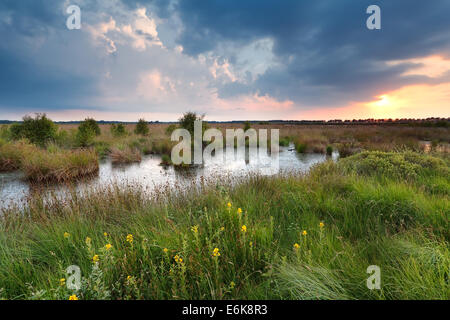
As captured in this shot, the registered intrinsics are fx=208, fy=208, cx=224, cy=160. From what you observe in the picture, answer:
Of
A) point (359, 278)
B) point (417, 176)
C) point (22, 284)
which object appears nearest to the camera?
point (359, 278)

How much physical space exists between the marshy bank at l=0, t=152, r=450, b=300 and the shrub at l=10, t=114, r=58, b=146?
559 inches

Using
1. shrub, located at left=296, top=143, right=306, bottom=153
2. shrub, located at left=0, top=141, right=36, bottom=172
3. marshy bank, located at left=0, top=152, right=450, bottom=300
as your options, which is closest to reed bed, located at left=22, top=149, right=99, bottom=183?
shrub, located at left=0, top=141, right=36, bottom=172

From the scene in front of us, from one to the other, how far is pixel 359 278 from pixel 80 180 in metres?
11.0

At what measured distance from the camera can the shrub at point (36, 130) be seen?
49.7ft

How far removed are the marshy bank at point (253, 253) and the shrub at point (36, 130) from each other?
1419cm

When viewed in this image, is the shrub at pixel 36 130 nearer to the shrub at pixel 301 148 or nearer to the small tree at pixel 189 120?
the small tree at pixel 189 120

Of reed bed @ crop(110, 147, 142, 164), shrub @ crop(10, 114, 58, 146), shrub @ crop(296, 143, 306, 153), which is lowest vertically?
reed bed @ crop(110, 147, 142, 164)

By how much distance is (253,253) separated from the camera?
8.02 feet

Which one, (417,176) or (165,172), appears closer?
(417,176)

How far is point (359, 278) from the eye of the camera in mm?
2006

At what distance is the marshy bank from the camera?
1933mm

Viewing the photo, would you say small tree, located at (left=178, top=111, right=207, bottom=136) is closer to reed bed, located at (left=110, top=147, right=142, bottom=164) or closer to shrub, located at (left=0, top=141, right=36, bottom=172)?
reed bed, located at (left=110, top=147, right=142, bottom=164)

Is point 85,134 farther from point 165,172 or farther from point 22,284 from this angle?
point 22,284
